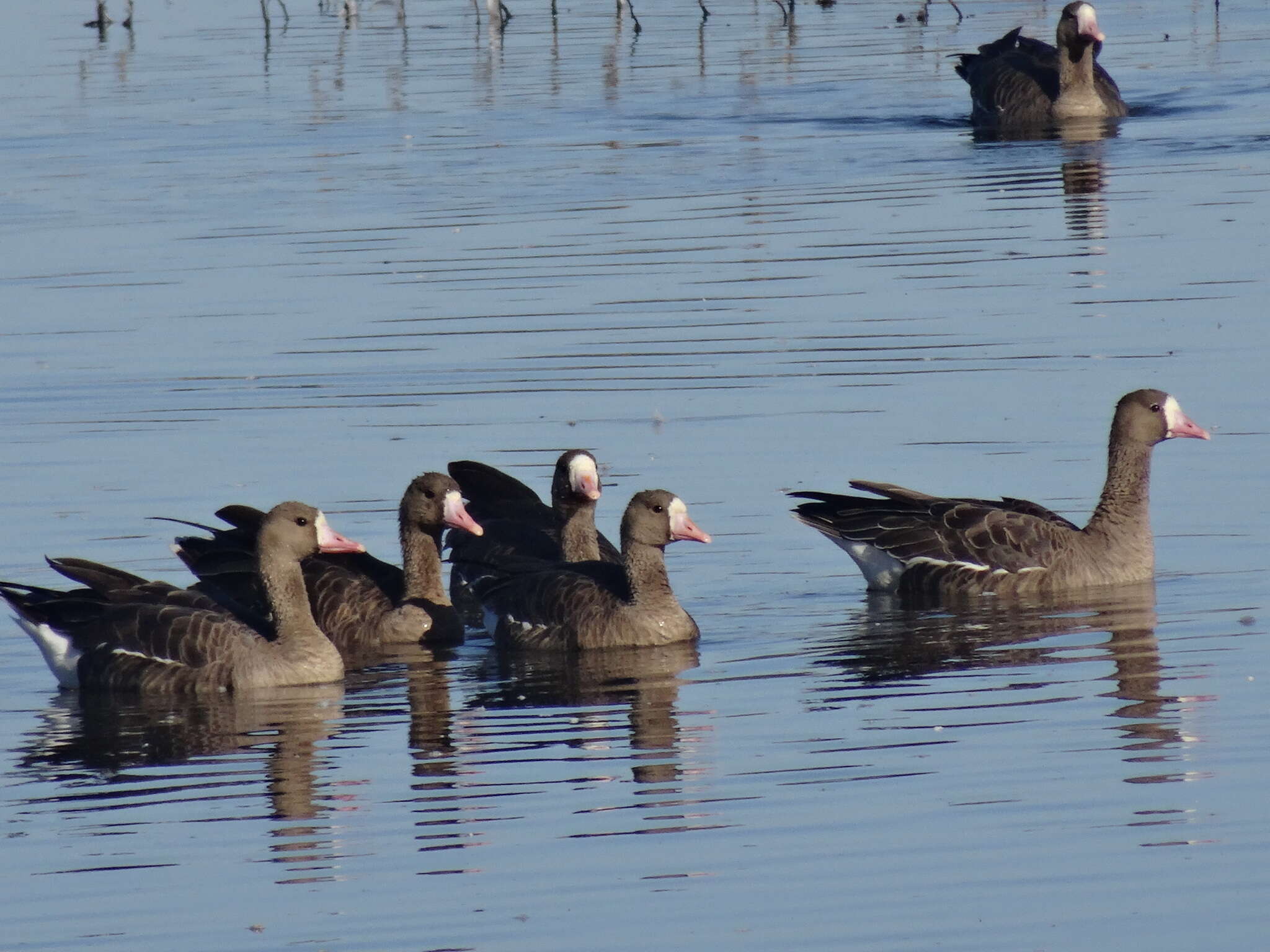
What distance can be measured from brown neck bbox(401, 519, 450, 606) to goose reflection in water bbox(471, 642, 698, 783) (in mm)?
695

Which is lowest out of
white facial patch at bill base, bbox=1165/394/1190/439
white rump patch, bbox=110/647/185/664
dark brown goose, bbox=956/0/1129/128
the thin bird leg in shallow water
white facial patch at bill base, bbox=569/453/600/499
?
white rump patch, bbox=110/647/185/664

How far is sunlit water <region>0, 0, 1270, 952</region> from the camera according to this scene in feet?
30.6

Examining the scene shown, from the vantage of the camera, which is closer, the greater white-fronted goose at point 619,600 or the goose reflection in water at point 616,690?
the goose reflection in water at point 616,690

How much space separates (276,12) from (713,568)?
32752mm

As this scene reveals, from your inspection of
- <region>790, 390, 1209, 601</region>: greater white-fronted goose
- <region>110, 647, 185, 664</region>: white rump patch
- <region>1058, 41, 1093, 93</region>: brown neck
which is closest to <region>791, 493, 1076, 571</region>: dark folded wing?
<region>790, 390, 1209, 601</region>: greater white-fronted goose

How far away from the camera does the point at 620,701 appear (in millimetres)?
12602

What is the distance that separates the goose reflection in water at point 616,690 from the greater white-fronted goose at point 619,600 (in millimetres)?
95

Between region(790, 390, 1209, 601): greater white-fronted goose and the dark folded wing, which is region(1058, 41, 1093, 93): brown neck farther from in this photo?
the dark folded wing

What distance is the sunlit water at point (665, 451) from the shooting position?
9.34m

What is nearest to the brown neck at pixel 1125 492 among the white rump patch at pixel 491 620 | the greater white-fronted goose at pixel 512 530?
the greater white-fronted goose at pixel 512 530

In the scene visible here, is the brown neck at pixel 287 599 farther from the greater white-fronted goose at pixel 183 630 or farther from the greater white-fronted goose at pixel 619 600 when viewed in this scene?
the greater white-fronted goose at pixel 619 600

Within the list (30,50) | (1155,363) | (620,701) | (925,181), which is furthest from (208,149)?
(620,701)

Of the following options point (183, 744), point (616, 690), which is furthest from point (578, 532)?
point (183, 744)

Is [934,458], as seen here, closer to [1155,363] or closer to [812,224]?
[1155,363]
